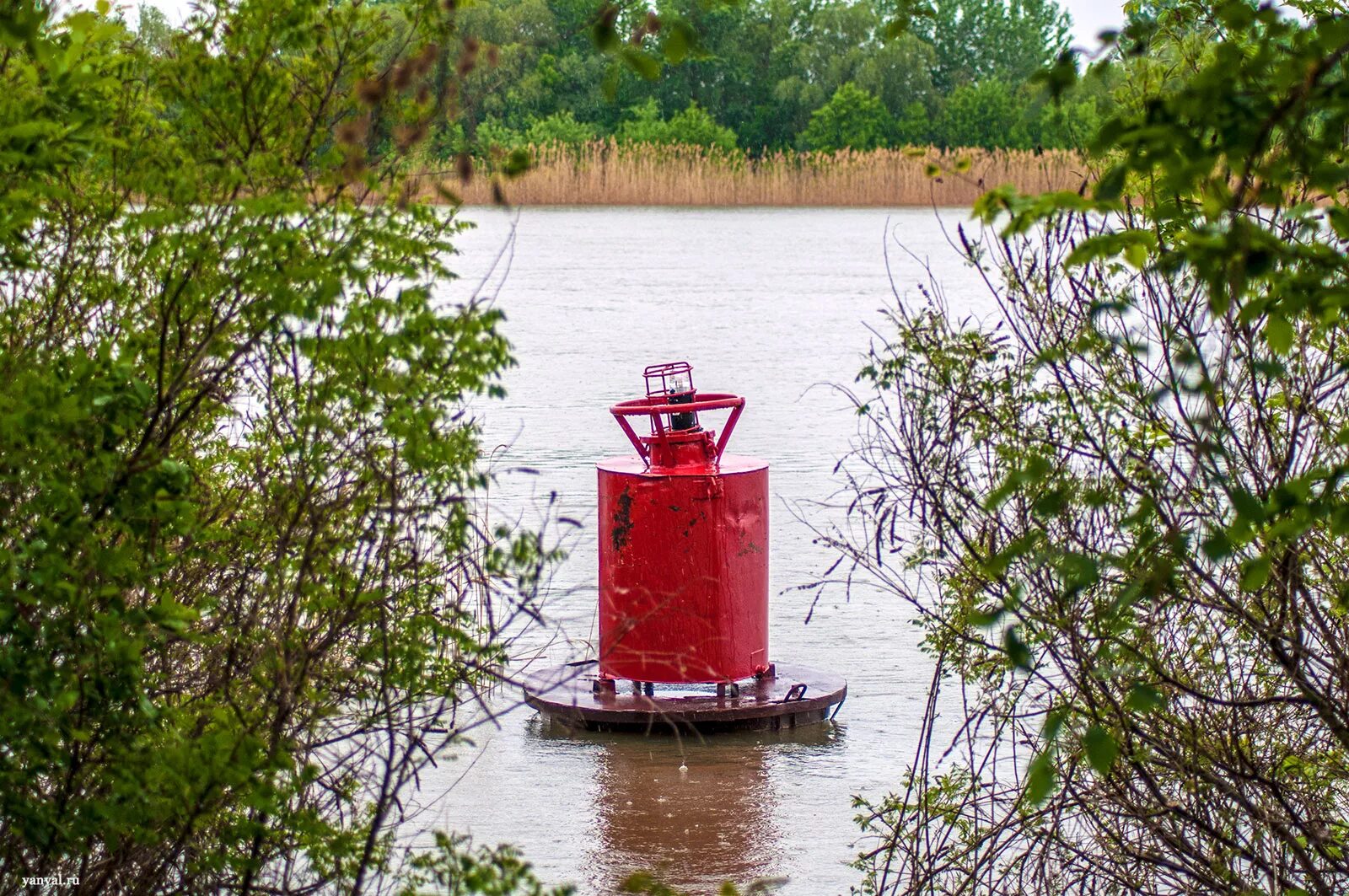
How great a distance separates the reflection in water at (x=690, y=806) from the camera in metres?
5.93

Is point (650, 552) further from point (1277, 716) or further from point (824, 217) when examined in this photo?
point (824, 217)

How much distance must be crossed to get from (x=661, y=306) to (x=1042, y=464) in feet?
82.2

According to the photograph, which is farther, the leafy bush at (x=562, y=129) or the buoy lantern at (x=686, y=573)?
the leafy bush at (x=562, y=129)

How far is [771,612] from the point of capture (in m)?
9.73

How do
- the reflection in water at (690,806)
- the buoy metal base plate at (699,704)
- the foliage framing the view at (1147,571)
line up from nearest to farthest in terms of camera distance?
the foliage framing the view at (1147,571) < the reflection in water at (690,806) < the buoy metal base plate at (699,704)

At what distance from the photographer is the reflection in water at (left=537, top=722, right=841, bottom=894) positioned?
593 centimetres

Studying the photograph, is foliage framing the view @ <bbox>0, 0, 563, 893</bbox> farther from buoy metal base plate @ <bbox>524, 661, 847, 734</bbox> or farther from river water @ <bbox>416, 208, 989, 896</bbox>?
buoy metal base plate @ <bbox>524, 661, 847, 734</bbox>

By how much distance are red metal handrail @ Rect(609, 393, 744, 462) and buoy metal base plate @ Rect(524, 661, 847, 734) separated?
0.95m

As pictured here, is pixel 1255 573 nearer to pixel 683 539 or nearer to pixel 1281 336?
pixel 1281 336

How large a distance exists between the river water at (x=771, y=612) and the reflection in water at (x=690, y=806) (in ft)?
0.03

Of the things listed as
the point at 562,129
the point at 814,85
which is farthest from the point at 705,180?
the point at 814,85

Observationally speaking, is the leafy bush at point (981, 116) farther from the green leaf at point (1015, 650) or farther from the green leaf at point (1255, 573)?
the green leaf at point (1015, 650)

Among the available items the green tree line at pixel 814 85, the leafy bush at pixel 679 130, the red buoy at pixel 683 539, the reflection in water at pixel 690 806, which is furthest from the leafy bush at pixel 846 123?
the reflection in water at pixel 690 806

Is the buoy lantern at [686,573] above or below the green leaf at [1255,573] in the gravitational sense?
below
